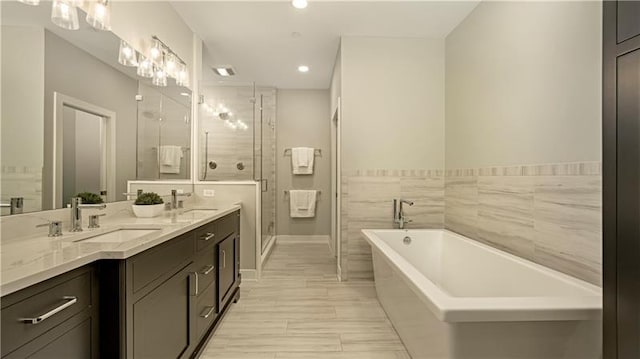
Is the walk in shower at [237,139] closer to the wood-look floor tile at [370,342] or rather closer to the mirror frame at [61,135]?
the mirror frame at [61,135]

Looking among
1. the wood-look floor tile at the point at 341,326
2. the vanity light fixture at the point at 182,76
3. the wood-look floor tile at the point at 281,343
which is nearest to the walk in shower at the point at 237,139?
the vanity light fixture at the point at 182,76

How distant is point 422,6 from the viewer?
2.70m

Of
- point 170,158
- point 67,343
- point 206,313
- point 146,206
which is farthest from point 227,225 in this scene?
point 67,343

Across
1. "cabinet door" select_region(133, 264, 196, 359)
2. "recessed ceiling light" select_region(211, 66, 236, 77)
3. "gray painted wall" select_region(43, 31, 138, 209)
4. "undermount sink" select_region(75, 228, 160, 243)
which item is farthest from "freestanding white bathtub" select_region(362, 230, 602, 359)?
"recessed ceiling light" select_region(211, 66, 236, 77)

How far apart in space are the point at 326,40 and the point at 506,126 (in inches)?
78.5

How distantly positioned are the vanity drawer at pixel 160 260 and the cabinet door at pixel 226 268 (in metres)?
0.57

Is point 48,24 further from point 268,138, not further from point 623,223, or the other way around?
point 268,138

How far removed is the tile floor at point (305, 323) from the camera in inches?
77.4

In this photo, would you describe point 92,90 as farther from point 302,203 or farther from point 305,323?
point 302,203

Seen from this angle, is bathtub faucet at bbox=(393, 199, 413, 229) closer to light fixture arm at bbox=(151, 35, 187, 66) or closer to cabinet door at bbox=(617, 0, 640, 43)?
cabinet door at bbox=(617, 0, 640, 43)

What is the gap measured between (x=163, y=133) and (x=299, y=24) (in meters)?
1.60

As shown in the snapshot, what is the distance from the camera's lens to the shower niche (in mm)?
2305

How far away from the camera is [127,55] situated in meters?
2.05

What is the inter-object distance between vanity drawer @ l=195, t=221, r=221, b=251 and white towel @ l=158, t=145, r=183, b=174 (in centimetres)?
88
